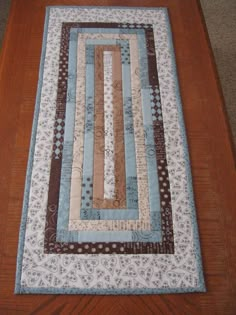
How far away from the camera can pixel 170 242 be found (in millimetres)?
871

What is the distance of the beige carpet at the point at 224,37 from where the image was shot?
5.04 ft

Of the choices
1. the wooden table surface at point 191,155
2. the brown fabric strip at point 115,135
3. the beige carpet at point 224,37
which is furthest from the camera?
the beige carpet at point 224,37

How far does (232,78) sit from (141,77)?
0.65 m

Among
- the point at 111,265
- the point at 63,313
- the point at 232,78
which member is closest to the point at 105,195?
the point at 111,265

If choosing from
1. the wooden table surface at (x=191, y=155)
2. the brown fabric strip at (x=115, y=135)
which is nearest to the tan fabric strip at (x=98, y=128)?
the brown fabric strip at (x=115, y=135)

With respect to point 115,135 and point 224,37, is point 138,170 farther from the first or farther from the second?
point 224,37

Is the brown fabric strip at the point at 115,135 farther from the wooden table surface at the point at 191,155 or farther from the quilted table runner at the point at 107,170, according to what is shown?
the wooden table surface at the point at 191,155

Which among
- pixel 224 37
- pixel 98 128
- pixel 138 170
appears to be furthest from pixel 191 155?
pixel 224 37

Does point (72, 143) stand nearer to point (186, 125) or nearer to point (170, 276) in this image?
point (186, 125)

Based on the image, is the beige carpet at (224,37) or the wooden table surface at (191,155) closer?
the wooden table surface at (191,155)

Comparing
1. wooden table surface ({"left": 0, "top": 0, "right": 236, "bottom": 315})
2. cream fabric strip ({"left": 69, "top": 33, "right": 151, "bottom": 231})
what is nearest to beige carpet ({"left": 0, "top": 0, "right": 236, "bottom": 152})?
wooden table surface ({"left": 0, "top": 0, "right": 236, "bottom": 315})

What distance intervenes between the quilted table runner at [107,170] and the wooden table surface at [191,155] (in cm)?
2

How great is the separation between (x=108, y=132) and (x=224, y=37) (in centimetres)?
107

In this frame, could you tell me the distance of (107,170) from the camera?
0.96 m
